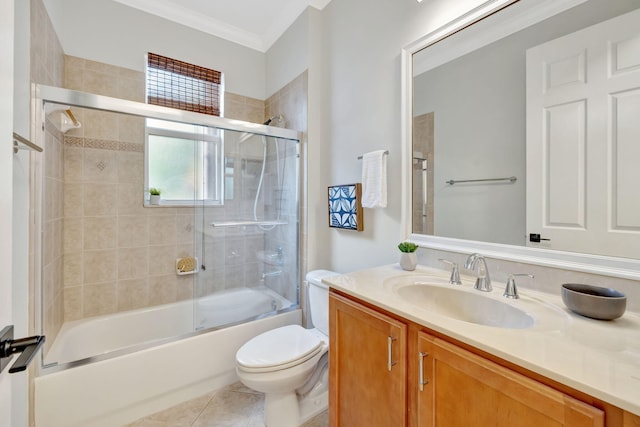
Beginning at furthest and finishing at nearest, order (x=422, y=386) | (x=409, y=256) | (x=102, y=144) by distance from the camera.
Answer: (x=102, y=144) < (x=409, y=256) < (x=422, y=386)

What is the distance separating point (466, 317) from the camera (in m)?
1.05

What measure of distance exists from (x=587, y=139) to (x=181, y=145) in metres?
2.48

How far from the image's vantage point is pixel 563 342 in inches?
25.5

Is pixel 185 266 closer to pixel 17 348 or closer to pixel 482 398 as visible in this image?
pixel 17 348

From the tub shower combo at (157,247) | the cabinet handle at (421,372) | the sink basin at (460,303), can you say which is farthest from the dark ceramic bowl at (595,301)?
the tub shower combo at (157,247)

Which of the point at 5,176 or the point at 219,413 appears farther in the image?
the point at 219,413

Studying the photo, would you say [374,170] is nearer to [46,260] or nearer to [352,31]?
[352,31]

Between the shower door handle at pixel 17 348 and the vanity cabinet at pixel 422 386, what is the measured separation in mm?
900

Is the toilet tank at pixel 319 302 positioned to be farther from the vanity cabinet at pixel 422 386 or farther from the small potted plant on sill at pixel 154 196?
the small potted plant on sill at pixel 154 196

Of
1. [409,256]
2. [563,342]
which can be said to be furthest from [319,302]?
[563,342]

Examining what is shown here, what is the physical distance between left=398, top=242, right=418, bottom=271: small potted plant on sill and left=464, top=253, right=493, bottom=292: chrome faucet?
0.28 metres

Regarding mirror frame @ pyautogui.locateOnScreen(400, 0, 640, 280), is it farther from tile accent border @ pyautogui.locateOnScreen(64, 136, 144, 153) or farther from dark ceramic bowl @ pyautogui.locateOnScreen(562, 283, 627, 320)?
tile accent border @ pyautogui.locateOnScreen(64, 136, 144, 153)

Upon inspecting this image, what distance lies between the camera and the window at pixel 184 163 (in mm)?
2012

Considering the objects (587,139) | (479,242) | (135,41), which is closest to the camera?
(587,139)
